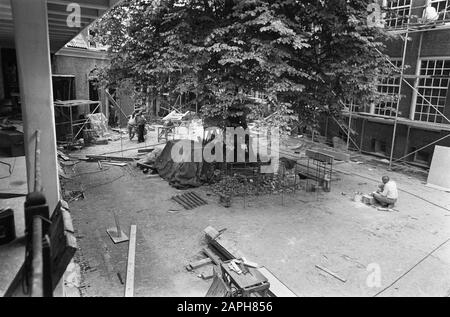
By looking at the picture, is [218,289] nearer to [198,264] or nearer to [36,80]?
[198,264]

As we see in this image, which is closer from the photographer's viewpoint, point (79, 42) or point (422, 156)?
point (422, 156)

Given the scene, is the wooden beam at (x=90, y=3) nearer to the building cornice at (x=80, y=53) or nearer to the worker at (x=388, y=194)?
the worker at (x=388, y=194)

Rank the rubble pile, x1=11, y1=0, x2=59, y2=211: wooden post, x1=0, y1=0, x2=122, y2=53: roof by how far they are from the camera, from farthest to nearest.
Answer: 1. the rubble pile
2. x1=0, y1=0, x2=122, y2=53: roof
3. x1=11, y1=0, x2=59, y2=211: wooden post

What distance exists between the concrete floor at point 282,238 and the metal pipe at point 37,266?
4444 mm

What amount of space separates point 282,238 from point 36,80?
21.8ft

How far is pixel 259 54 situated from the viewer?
1007cm

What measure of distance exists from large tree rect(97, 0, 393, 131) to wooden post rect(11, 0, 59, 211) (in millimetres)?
5284

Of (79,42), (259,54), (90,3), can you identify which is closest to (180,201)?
(259,54)

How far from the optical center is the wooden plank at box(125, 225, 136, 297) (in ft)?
21.6

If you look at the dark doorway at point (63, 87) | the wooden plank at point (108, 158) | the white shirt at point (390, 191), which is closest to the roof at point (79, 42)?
the dark doorway at point (63, 87)

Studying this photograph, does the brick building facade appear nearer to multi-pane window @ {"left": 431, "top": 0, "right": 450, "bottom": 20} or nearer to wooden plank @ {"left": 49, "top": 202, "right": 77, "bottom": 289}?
multi-pane window @ {"left": 431, "top": 0, "right": 450, "bottom": 20}

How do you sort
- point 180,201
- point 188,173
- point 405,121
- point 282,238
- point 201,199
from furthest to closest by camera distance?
Result: point 405,121 < point 188,173 < point 201,199 < point 180,201 < point 282,238

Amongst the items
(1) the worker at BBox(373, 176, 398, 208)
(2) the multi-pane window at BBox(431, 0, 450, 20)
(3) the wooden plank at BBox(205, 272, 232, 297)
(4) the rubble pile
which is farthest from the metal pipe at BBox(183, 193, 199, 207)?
(2) the multi-pane window at BBox(431, 0, 450, 20)
